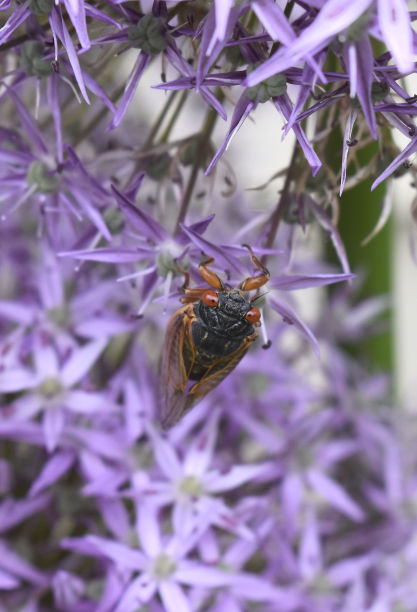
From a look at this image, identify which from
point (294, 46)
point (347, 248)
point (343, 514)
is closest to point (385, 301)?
point (347, 248)

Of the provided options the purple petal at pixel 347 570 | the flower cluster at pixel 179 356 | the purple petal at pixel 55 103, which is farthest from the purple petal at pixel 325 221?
the purple petal at pixel 347 570

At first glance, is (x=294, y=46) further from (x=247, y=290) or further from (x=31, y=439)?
(x=31, y=439)

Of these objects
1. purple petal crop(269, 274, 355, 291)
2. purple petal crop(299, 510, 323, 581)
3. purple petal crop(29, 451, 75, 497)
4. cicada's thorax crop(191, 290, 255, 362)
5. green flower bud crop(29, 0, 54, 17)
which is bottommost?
purple petal crop(299, 510, 323, 581)

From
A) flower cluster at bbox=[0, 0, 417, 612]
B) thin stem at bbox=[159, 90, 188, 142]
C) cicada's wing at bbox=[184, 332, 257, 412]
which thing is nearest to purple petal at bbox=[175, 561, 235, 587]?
flower cluster at bbox=[0, 0, 417, 612]

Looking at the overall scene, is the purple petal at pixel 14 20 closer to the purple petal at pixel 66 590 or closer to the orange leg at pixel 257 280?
the orange leg at pixel 257 280

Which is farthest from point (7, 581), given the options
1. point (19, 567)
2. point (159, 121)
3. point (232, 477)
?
point (159, 121)

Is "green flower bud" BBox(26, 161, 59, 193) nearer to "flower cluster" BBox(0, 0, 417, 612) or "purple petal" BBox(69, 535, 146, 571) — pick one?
"flower cluster" BBox(0, 0, 417, 612)
